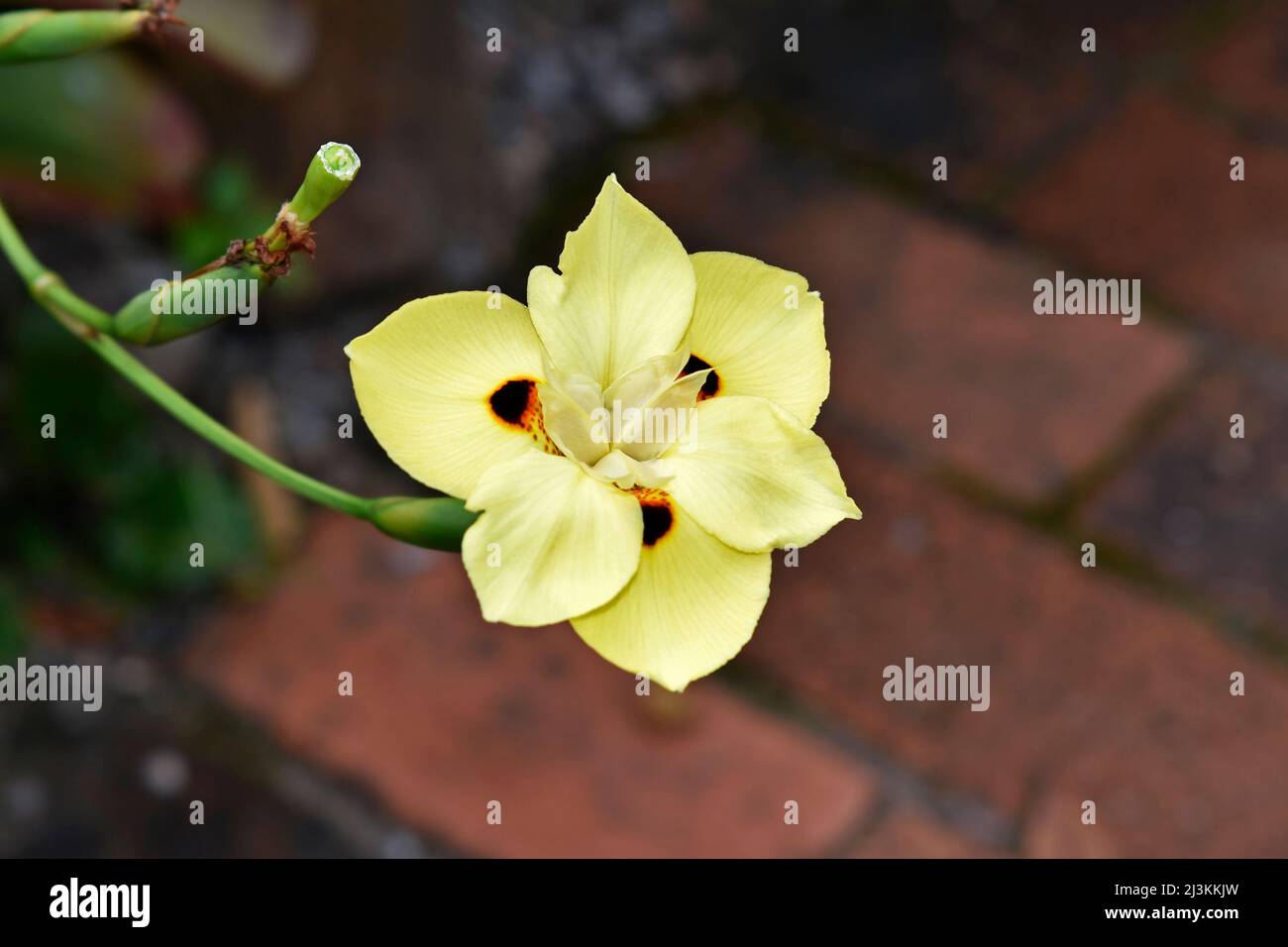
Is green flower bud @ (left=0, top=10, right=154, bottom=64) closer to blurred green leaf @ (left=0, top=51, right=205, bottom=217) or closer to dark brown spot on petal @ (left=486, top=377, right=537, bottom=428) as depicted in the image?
dark brown spot on petal @ (left=486, top=377, right=537, bottom=428)

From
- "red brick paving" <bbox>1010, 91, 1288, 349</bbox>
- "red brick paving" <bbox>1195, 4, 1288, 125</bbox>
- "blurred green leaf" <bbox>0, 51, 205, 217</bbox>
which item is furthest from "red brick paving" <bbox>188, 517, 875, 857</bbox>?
"red brick paving" <bbox>1195, 4, 1288, 125</bbox>

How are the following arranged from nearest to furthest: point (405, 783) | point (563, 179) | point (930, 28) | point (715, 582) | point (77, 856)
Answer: point (715, 582), point (77, 856), point (405, 783), point (563, 179), point (930, 28)

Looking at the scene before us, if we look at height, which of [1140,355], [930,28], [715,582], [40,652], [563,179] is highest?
[930,28]

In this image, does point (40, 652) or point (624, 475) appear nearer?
point (624, 475)

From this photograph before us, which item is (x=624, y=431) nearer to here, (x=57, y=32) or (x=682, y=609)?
(x=682, y=609)

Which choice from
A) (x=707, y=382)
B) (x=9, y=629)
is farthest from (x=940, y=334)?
(x=707, y=382)

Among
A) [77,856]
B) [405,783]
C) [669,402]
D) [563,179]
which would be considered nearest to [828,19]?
[563,179]

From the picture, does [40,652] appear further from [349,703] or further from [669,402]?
[669,402]
